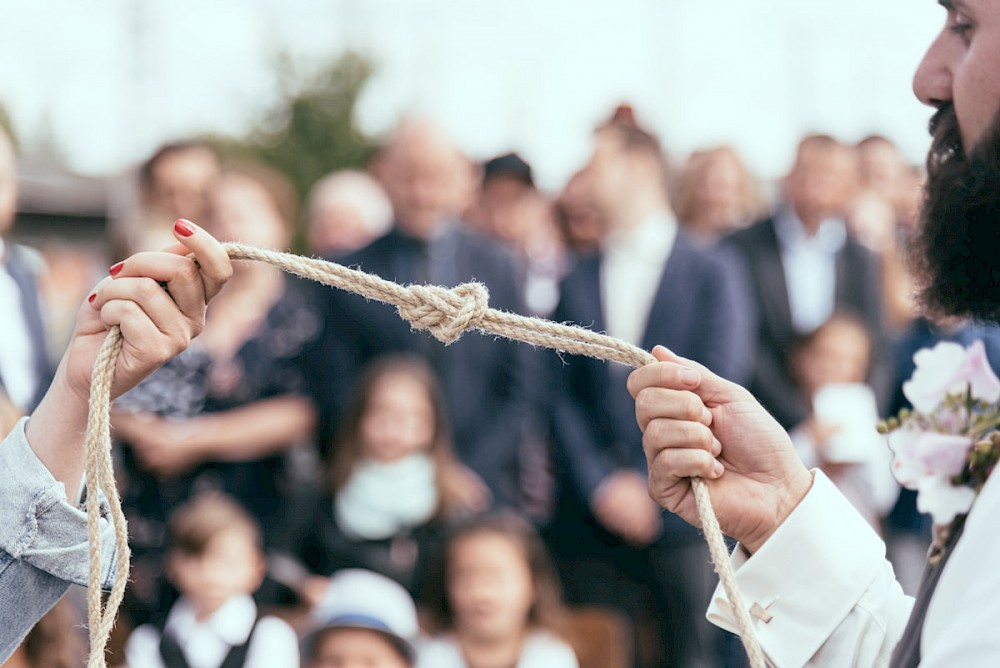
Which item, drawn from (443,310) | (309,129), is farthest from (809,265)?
(309,129)

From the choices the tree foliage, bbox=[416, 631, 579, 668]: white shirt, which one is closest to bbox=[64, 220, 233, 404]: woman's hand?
bbox=[416, 631, 579, 668]: white shirt

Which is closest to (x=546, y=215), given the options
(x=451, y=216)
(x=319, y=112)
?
(x=451, y=216)

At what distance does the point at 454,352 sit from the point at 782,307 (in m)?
1.58

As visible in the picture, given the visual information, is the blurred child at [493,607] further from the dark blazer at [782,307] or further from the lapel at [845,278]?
the lapel at [845,278]

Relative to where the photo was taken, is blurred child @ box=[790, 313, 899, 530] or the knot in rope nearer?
the knot in rope

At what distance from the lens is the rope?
1581mm

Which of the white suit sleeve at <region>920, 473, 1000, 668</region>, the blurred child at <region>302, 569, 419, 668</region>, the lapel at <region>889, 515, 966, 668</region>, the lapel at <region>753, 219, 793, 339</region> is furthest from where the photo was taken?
the lapel at <region>753, 219, 793, 339</region>

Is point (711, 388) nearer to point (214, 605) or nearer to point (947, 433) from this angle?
point (947, 433)

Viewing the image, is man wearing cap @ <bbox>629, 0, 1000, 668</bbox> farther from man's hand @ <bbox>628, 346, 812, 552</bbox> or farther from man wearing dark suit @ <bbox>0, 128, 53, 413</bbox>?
man wearing dark suit @ <bbox>0, 128, 53, 413</bbox>

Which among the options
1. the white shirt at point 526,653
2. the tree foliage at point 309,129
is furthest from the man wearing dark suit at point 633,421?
the tree foliage at point 309,129

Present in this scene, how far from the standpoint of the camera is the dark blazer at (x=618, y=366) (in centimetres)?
449

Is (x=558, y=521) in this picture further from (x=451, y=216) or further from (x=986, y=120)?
(x=986, y=120)

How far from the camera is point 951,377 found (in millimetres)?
1841

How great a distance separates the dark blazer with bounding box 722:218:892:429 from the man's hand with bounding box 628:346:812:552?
3.05 metres
